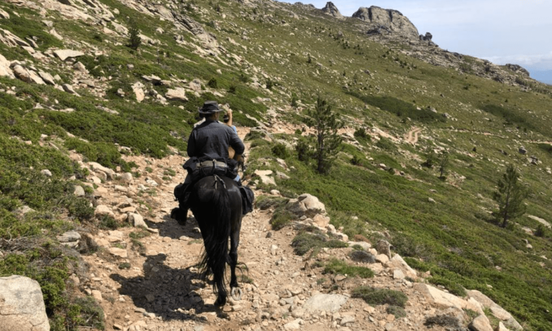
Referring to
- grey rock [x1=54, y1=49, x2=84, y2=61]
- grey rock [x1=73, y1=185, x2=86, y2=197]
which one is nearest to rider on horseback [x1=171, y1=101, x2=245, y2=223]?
grey rock [x1=73, y1=185, x2=86, y2=197]

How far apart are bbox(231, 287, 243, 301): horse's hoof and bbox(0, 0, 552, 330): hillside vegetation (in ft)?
9.47

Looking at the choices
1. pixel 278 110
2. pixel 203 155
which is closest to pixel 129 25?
pixel 278 110

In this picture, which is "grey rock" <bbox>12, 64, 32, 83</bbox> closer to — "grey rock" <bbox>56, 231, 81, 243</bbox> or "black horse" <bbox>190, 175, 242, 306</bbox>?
"grey rock" <bbox>56, 231, 81, 243</bbox>

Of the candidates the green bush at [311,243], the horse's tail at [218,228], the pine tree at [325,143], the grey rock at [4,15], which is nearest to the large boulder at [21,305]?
the horse's tail at [218,228]

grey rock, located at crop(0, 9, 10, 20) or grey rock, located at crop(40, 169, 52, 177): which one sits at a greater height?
grey rock, located at crop(0, 9, 10, 20)

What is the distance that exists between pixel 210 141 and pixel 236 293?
11.7 ft

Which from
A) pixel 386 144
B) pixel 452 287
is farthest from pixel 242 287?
pixel 386 144

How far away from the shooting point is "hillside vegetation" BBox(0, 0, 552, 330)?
27.1ft

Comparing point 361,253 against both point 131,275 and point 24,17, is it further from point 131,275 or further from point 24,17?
point 24,17

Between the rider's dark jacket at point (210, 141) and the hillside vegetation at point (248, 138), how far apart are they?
329 centimetres

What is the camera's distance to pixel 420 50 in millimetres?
167375

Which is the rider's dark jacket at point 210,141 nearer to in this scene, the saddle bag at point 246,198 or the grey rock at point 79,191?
the saddle bag at point 246,198

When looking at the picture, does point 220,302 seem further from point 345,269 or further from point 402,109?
point 402,109

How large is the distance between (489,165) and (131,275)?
61861mm
